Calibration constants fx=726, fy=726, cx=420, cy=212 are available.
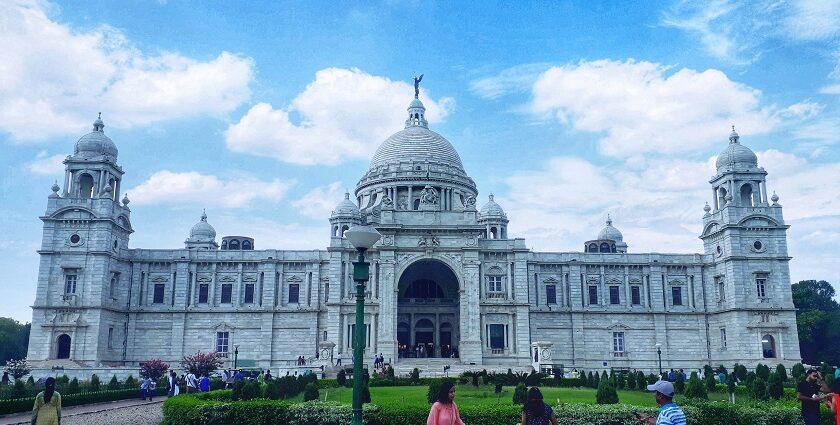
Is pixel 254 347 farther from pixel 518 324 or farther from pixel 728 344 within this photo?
pixel 728 344

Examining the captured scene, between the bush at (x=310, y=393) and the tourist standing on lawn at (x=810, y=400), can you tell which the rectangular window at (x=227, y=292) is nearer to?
the bush at (x=310, y=393)

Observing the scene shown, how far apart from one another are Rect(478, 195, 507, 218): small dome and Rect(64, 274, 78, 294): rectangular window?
36813mm

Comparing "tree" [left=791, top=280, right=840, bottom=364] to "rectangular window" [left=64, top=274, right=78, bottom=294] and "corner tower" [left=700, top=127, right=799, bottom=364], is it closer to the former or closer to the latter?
"corner tower" [left=700, top=127, right=799, bottom=364]

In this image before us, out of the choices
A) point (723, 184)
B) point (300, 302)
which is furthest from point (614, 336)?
point (300, 302)

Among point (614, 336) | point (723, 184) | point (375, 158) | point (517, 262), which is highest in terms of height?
point (375, 158)

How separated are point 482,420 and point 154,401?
73.5 feet

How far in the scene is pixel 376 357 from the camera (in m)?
51.4

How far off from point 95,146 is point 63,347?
15.8 m

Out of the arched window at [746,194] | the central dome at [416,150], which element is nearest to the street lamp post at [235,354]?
the central dome at [416,150]

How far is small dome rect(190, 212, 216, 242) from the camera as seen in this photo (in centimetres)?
7562

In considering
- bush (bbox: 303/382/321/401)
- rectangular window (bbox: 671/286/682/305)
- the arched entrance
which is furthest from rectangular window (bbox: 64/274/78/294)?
rectangular window (bbox: 671/286/682/305)

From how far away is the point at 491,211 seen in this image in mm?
72312

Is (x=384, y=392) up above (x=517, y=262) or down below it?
below

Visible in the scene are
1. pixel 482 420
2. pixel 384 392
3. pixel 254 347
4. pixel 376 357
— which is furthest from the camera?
pixel 254 347
